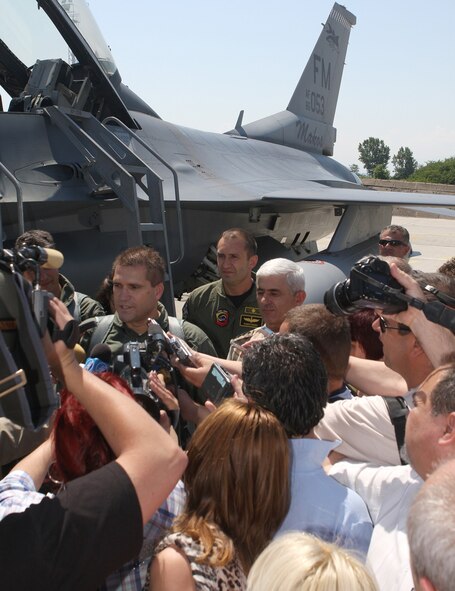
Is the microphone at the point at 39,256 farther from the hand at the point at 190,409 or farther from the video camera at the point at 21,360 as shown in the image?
the hand at the point at 190,409

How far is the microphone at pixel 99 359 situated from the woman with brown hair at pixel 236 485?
0.69 metres

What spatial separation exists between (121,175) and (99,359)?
11.0 feet

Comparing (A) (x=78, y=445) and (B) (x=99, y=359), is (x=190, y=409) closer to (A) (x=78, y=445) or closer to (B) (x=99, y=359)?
(B) (x=99, y=359)

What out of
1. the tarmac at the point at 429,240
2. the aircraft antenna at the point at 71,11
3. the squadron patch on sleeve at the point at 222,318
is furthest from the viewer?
the tarmac at the point at 429,240

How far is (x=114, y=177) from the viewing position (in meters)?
5.63

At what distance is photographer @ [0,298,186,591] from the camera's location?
1.11 m

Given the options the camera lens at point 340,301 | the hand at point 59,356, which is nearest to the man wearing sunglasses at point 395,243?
the camera lens at point 340,301

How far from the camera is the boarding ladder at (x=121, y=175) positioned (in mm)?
5324

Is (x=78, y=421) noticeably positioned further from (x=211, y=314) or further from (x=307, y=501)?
(x=211, y=314)

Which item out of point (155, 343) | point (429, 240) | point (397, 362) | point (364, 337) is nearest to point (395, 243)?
point (364, 337)

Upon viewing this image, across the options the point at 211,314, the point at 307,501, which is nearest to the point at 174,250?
the point at 211,314

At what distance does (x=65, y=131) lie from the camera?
566cm

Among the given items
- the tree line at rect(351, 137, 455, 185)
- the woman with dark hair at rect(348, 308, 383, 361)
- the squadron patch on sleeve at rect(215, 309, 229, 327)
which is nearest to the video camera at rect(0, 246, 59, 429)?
the woman with dark hair at rect(348, 308, 383, 361)

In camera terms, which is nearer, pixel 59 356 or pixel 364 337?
pixel 59 356
